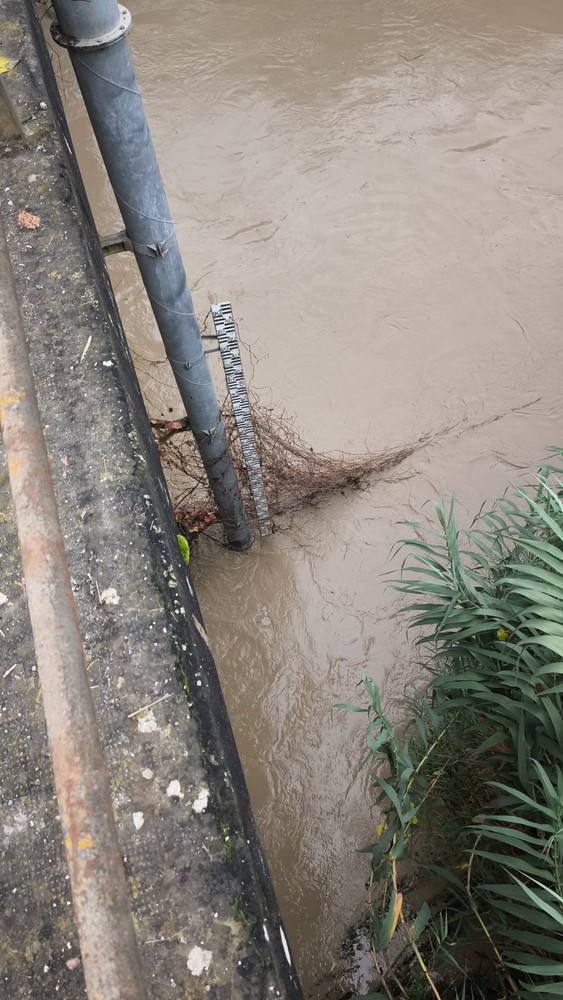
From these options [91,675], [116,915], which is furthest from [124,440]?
[116,915]

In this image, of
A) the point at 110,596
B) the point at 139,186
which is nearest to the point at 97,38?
the point at 139,186

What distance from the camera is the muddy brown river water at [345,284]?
321 cm

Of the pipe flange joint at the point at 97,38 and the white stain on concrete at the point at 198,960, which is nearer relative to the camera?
the white stain on concrete at the point at 198,960

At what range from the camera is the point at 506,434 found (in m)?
4.02

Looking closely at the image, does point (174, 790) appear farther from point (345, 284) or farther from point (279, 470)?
point (345, 284)

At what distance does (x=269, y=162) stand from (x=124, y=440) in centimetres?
381

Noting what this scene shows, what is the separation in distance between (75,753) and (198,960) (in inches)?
33.9

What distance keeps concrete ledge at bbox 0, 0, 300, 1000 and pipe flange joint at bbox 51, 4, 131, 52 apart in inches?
18.3

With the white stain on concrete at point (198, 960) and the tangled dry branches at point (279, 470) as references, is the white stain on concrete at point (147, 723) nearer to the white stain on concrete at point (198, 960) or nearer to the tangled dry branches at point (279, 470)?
the white stain on concrete at point (198, 960)

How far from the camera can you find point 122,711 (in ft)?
4.98

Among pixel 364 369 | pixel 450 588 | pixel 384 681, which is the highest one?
Result: pixel 450 588

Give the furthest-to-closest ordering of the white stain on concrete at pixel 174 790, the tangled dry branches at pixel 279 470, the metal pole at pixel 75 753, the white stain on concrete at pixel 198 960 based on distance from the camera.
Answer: the tangled dry branches at pixel 279 470 → the white stain on concrete at pixel 174 790 → the white stain on concrete at pixel 198 960 → the metal pole at pixel 75 753

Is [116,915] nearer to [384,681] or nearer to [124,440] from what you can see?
[124,440]

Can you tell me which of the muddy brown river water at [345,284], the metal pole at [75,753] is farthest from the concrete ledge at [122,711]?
the muddy brown river water at [345,284]
